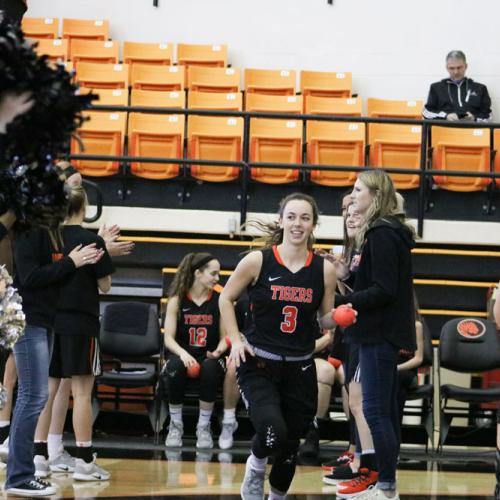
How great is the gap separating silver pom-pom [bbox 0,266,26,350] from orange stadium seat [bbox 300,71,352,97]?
8681mm

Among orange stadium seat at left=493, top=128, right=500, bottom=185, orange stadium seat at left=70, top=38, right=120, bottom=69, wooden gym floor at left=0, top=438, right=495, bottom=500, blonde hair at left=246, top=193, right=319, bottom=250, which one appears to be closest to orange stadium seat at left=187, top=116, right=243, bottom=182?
orange stadium seat at left=70, top=38, right=120, bottom=69

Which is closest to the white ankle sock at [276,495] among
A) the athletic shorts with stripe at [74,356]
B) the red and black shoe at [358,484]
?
the red and black shoe at [358,484]

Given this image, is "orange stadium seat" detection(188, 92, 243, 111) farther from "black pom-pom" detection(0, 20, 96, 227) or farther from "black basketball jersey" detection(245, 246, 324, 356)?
"black pom-pom" detection(0, 20, 96, 227)

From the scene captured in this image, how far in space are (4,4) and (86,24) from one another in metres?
10.1

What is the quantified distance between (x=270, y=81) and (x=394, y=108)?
139cm

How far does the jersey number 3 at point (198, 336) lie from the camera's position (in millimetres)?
7383

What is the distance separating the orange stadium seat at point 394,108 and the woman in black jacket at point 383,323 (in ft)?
19.8

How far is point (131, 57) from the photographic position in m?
11.6

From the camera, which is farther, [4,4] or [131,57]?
[131,57]

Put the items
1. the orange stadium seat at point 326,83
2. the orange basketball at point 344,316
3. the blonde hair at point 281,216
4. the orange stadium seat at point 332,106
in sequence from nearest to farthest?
1. the orange basketball at point 344,316
2. the blonde hair at point 281,216
3. the orange stadium seat at point 332,106
4. the orange stadium seat at point 326,83

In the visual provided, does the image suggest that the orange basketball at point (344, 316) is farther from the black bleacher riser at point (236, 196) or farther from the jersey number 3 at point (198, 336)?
the black bleacher riser at point (236, 196)

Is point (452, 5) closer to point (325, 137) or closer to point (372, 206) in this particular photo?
point (325, 137)

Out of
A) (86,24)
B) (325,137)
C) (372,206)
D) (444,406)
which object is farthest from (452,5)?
(372,206)

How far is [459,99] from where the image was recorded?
10516mm
